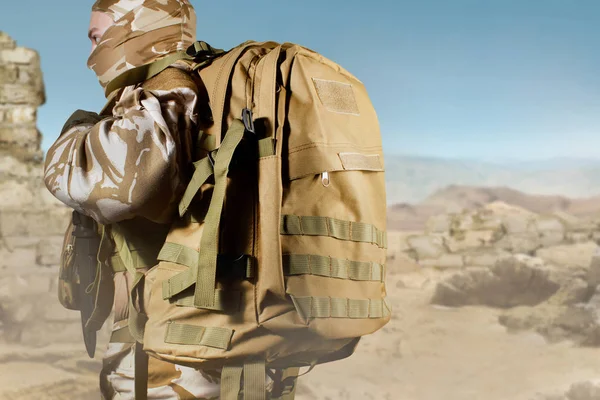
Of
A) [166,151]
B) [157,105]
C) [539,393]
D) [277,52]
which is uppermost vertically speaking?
[277,52]

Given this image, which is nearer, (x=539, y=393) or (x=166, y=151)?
(x=166, y=151)

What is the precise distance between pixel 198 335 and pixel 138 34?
85 cm

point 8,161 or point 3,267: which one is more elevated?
point 8,161

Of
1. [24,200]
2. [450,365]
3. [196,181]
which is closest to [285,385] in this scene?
[196,181]

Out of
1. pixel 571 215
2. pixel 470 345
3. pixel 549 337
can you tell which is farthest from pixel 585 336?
pixel 571 215

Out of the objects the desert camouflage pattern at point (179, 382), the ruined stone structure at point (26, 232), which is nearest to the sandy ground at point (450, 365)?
the ruined stone structure at point (26, 232)

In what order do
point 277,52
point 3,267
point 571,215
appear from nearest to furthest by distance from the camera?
1. point 277,52
2. point 3,267
3. point 571,215

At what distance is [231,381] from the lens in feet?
4.74

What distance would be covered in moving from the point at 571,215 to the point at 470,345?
11.2ft

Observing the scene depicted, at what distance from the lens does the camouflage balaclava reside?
1765 millimetres

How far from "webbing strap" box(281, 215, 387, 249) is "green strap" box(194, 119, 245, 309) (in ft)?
0.51

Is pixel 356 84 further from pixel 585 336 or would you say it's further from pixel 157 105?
pixel 585 336

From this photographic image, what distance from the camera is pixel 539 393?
15.8ft

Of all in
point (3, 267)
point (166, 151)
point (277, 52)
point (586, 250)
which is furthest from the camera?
point (586, 250)
